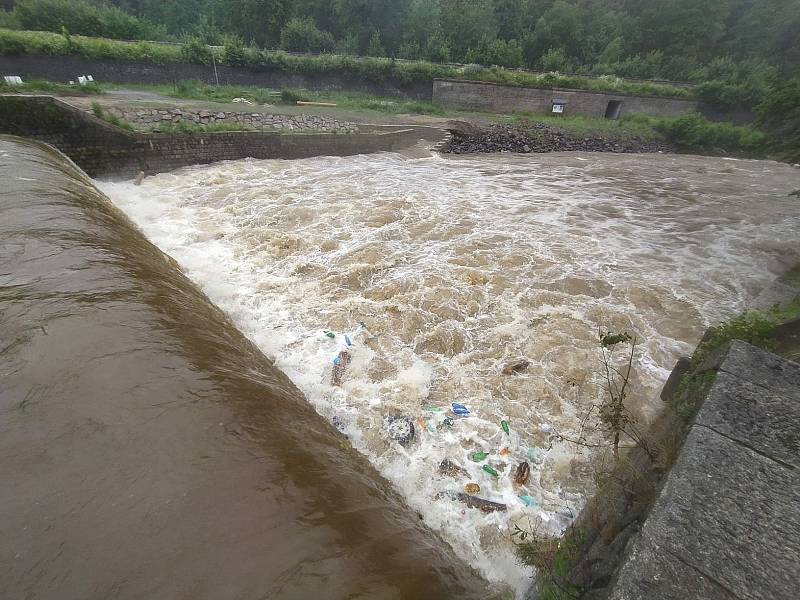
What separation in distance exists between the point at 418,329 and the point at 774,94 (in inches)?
345

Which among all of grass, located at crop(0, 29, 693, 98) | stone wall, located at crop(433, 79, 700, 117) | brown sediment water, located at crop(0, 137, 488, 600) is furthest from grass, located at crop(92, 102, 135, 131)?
stone wall, located at crop(433, 79, 700, 117)

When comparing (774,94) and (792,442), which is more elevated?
(774,94)

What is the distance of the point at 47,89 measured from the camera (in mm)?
15258

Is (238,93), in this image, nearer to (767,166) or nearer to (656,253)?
(656,253)

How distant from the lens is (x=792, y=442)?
2.02 metres

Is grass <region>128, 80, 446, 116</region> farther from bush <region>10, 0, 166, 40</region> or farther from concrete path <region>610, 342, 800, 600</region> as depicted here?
concrete path <region>610, 342, 800, 600</region>

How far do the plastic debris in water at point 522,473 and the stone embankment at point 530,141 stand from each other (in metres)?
16.8

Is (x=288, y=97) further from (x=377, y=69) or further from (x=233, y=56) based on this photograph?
(x=377, y=69)

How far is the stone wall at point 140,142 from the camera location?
34.4 feet

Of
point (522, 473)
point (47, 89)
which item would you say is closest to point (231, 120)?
point (47, 89)

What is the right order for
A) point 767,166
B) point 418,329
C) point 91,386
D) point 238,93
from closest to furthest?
1. point 91,386
2. point 418,329
3. point 767,166
4. point 238,93

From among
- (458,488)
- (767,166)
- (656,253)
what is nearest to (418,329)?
(458,488)

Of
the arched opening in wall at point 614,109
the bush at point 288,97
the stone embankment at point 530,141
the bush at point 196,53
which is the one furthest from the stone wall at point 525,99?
the bush at point 196,53

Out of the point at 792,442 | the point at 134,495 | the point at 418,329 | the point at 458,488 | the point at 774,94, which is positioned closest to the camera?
the point at 792,442
